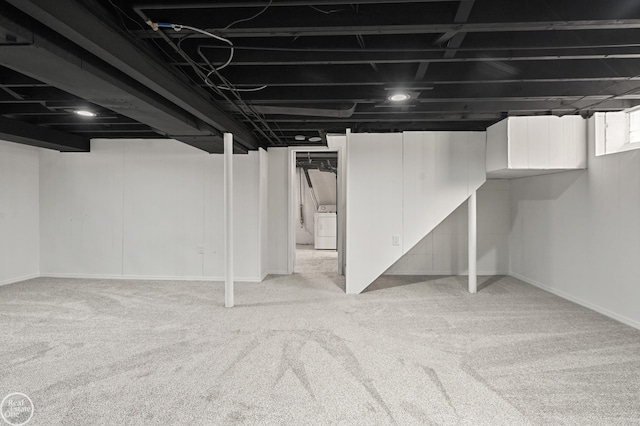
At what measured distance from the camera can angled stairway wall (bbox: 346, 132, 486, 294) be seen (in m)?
4.82

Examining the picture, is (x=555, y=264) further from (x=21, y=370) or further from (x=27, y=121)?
(x=27, y=121)

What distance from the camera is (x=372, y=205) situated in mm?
4898

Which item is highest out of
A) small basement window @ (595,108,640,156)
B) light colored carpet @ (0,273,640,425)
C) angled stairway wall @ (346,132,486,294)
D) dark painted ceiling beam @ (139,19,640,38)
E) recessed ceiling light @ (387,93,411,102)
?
recessed ceiling light @ (387,93,411,102)

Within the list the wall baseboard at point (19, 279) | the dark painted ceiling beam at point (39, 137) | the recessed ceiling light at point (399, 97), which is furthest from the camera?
the wall baseboard at point (19, 279)

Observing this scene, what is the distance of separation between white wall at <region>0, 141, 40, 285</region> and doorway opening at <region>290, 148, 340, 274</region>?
4196 mm

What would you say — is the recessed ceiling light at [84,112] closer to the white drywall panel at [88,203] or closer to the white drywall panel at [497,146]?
the white drywall panel at [88,203]

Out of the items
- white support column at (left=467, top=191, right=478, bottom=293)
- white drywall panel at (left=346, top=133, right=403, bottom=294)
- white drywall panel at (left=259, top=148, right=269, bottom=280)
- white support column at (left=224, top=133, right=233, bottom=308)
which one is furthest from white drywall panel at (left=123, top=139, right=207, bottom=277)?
white support column at (left=467, top=191, right=478, bottom=293)

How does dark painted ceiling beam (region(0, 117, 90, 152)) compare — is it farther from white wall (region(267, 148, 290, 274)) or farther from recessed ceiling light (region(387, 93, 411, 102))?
recessed ceiling light (region(387, 93, 411, 102))

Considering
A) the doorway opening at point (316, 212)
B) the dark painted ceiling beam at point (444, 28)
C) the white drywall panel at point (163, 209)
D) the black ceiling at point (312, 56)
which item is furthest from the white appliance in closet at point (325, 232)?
the dark painted ceiling beam at point (444, 28)

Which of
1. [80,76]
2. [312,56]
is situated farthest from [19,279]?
[312,56]

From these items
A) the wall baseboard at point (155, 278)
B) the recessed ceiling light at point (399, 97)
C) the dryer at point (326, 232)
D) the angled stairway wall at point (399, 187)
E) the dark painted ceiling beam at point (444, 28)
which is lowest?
the wall baseboard at point (155, 278)

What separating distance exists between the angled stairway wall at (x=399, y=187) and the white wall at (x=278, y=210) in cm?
169

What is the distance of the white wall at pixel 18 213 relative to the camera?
5438 millimetres

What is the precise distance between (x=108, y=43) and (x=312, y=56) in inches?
50.1
